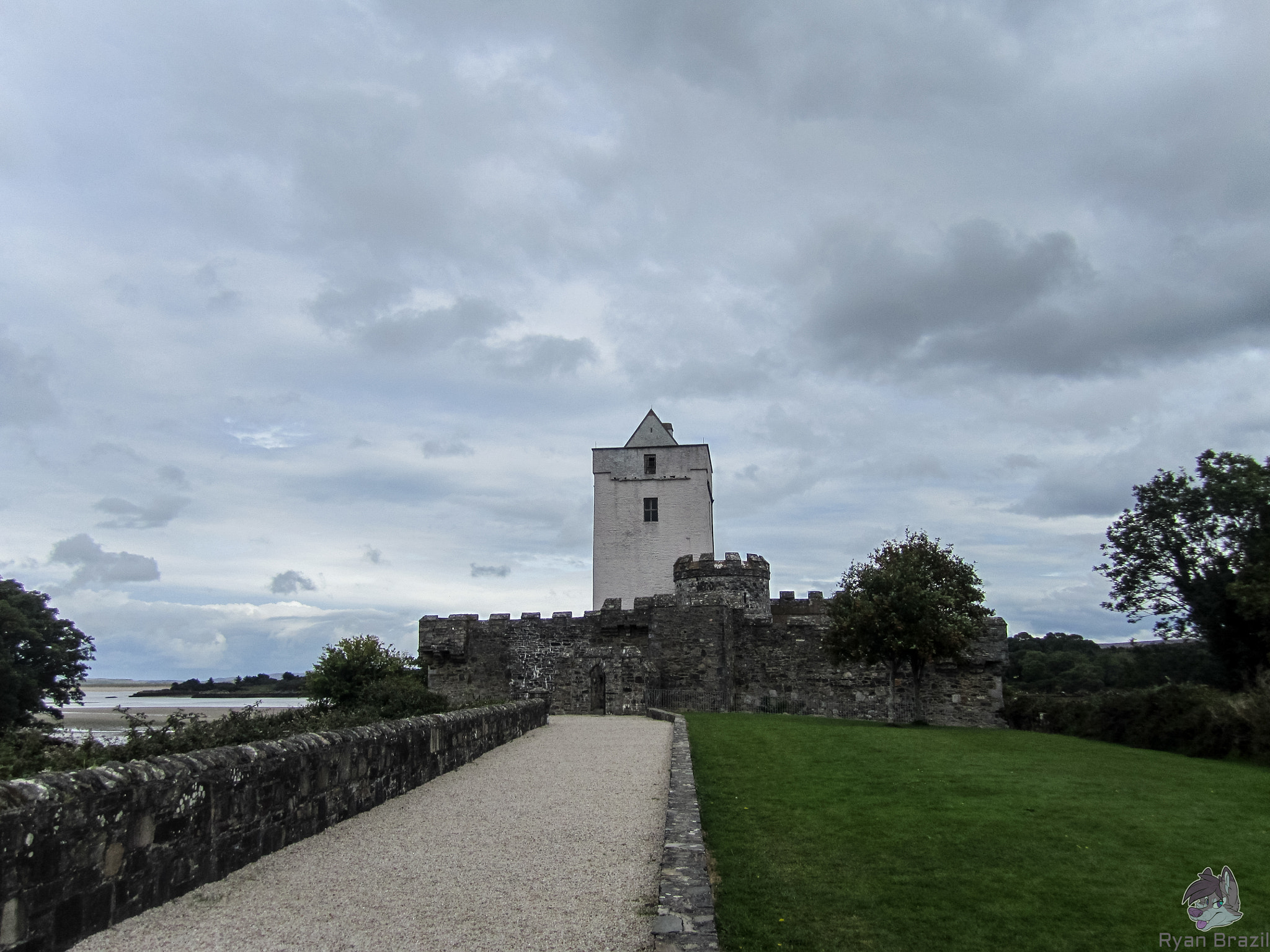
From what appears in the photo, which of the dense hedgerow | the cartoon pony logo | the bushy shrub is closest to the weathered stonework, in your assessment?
the dense hedgerow

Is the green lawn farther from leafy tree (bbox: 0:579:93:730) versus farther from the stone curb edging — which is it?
leafy tree (bbox: 0:579:93:730)

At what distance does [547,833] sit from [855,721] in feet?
54.9

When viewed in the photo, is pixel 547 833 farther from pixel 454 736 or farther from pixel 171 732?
pixel 454 736

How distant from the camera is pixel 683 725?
54.7 feet

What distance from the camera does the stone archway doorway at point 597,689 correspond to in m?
23.6

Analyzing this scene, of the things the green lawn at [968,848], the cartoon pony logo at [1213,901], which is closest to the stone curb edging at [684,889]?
the green lawn at [968,848]

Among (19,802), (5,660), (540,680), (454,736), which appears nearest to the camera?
(19,802)

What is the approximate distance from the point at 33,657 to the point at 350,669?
11.8 m

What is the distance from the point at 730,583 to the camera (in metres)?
27.9

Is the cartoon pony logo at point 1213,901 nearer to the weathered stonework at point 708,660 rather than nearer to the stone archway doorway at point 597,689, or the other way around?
the weathered stonework at point 708,660

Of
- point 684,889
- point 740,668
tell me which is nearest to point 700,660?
point 740,668

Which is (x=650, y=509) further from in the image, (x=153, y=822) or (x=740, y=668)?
(x=153, y=822)

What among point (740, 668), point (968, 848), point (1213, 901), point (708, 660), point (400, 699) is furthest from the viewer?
A: point (740, 668)

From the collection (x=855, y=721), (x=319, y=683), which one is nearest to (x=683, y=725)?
(x=855, y=721)
